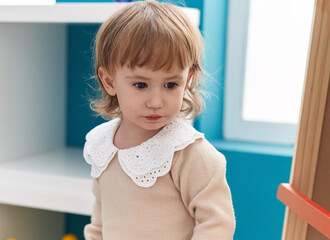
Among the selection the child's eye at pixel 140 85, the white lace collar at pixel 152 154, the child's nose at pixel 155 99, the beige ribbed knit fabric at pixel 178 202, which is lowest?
the beige ribbed knit fabric at pixel 178 202

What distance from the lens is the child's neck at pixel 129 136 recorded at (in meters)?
0.84

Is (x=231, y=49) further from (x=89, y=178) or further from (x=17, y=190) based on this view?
(x=17, y=190)

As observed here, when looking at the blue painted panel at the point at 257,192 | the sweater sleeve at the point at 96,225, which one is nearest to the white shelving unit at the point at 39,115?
the sweater sleeve at the point at 96,225

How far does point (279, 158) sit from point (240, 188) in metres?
0.15

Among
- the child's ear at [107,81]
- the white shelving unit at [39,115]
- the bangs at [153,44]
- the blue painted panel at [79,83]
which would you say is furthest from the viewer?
the blue painted panel at [79,83]

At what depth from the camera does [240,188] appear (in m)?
1.40

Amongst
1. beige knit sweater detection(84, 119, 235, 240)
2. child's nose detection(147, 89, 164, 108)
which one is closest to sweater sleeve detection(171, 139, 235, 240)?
beige knit sweater detection(84, 119, 235, 240)

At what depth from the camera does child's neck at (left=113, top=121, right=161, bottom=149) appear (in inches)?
33.0

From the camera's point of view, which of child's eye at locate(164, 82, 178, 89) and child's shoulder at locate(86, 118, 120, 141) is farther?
child's shoulder at locate(86, 118, 120, 141)

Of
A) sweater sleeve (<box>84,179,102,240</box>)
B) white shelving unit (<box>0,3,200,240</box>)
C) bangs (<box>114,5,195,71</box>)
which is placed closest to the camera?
bangs (<box>114,5,195,71</box>)

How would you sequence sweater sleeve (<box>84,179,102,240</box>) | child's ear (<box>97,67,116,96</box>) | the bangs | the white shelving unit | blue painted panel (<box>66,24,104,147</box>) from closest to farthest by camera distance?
1. the bangs
2. child's ear (<box>97,67,116,96</box>)
3. sweater sleeve (<box>84,179,102,240</box>)
4. the white shelving unit
5. blue painted panel (<box>66,24,104,147</box>)

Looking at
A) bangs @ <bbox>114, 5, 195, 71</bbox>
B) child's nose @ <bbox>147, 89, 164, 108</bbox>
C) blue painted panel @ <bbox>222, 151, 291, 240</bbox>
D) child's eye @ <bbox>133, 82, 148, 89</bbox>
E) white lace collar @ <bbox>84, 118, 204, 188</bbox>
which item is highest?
bangs @ <bbox>114, 5, 195, 71</bbox>

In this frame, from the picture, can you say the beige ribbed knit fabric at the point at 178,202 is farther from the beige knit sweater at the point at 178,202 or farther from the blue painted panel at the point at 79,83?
the blue painted panel at the point at 79,83

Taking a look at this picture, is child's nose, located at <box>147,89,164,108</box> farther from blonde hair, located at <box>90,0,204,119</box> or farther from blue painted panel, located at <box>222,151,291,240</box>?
blue painted panel, located at <box>222,151,291,240</box>
